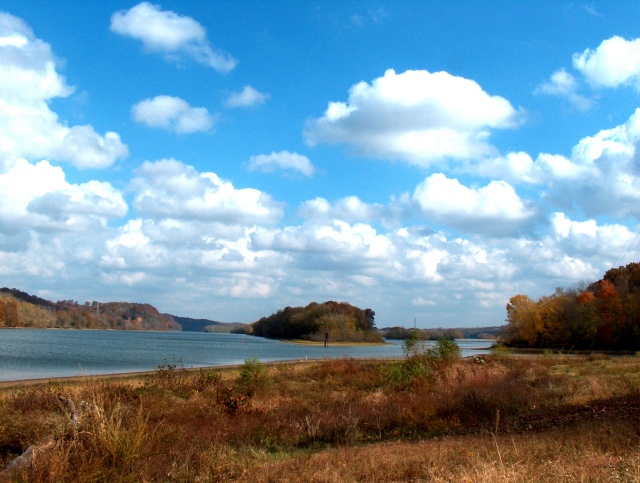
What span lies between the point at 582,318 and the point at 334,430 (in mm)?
87543

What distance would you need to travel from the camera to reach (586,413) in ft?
52.1

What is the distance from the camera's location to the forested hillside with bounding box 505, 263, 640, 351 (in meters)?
87.8

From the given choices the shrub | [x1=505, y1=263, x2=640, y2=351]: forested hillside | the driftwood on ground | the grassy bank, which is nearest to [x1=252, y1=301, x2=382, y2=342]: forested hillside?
[x1=505, y1=263, x2=640, y2=351]: forested hillside

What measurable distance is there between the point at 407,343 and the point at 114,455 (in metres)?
25.9

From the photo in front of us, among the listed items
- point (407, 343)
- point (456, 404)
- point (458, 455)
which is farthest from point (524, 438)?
point (407, 343)

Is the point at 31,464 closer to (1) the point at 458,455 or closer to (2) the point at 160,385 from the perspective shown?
(1) the point at 458,455

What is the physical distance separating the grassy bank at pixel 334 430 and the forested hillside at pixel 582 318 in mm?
66716

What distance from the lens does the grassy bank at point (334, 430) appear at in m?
9.05

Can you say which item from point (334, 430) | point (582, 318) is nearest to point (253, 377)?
point (334, 430)

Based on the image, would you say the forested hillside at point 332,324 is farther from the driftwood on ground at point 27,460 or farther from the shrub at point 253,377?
the driftwood on ground at point 27,460

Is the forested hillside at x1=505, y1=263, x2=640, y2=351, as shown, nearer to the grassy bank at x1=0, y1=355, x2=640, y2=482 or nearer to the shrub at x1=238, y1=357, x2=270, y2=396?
the grassy bank at x1=0, y1=355, x2=640, y2=482

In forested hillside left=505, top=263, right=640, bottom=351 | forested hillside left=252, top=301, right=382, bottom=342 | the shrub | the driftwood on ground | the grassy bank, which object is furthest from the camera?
forested hillside left=252, top=301, right=382, bottom=342

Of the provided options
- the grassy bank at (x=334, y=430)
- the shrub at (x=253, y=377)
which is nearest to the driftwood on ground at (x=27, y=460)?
the grassy bank at (x=334, y=430)

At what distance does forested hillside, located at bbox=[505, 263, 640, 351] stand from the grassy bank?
66716mm
